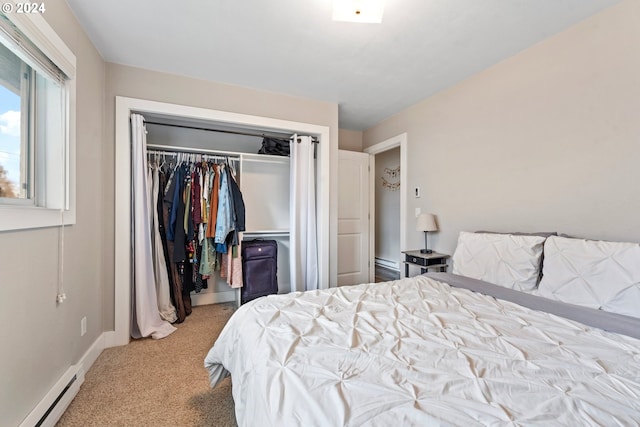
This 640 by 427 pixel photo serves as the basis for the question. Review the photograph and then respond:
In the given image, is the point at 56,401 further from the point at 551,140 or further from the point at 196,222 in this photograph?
the point at 551,140

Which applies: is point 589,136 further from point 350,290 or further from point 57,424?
point 57,424

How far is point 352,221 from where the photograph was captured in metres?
3.82

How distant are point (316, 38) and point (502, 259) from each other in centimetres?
216

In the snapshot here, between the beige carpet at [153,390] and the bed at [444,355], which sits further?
the beige carpet at [153,390]

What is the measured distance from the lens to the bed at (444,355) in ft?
2.39

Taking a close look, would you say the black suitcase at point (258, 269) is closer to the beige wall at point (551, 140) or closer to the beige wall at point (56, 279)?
the beige wall at point (56, 279)

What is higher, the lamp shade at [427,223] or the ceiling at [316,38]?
the ceiling at [316,38]

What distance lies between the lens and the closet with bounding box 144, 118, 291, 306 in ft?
10.4

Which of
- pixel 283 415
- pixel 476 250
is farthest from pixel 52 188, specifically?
pixel 476 250

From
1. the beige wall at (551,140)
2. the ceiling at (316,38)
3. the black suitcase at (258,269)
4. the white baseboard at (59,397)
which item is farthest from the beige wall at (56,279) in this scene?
the beige wall at (551,140)

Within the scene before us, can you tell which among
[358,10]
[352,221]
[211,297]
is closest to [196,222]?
[211,297]

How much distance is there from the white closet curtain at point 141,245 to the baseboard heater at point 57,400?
26.4 inches

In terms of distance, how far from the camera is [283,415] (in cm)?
74

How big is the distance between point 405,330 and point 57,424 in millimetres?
1935
